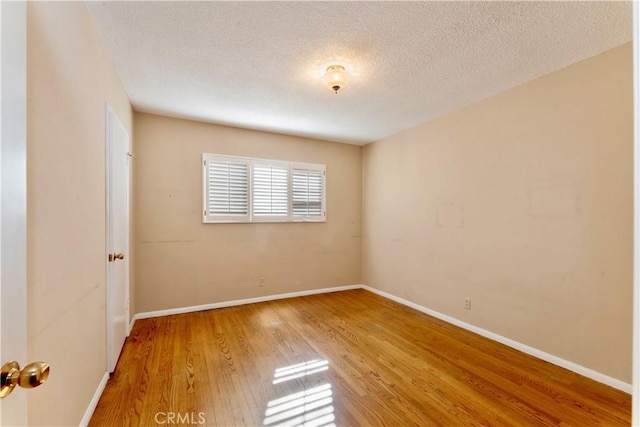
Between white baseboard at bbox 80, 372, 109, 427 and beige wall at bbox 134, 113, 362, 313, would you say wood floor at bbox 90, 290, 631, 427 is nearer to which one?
white baseboard at bbox 80, 372, 109, 427

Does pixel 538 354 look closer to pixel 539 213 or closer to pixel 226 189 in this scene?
pixel 539 213

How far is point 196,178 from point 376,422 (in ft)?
10.9

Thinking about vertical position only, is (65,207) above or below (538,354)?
above

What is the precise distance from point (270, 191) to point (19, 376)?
3.65 metres

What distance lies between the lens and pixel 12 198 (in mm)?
598

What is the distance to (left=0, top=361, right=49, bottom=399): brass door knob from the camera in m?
0.55

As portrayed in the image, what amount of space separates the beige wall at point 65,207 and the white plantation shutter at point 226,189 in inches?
68.4

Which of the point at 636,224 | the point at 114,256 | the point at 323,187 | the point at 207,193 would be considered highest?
the point at 323,187

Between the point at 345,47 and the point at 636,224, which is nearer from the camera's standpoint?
the point at 636,224

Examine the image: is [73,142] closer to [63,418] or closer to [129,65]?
[129,65]

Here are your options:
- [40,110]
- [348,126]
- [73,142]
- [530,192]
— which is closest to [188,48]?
[73,142]

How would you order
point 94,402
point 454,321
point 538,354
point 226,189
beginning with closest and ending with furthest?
point 94,402, point 538,354, point 454,321, point 226,189

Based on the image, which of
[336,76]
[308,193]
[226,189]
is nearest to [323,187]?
[308,193]

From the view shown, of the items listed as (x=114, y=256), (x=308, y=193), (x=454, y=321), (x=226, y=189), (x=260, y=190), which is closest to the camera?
(x=114, y=256)
